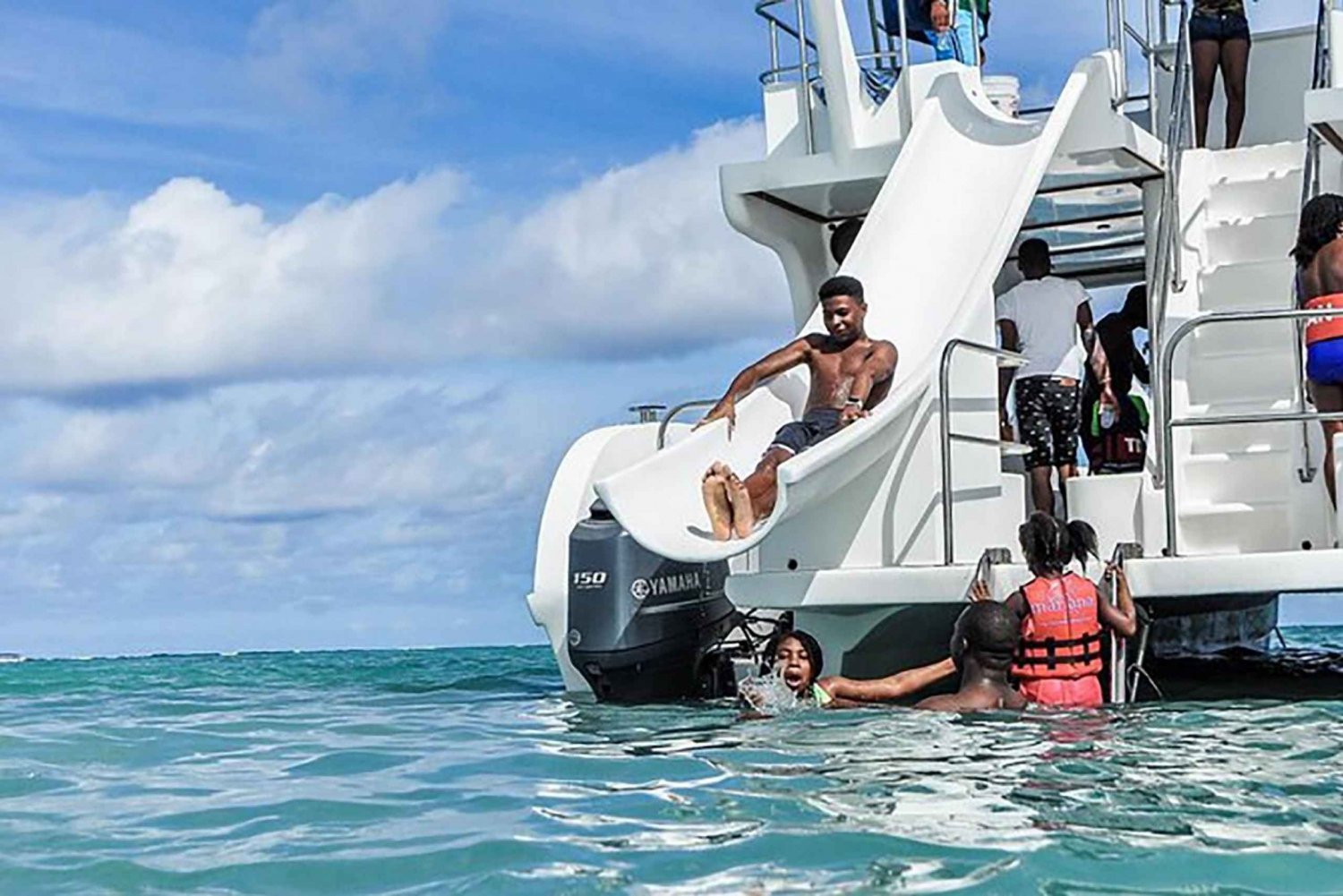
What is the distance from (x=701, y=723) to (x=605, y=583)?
4.47 ft

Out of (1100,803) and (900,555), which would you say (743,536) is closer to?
(900,555)

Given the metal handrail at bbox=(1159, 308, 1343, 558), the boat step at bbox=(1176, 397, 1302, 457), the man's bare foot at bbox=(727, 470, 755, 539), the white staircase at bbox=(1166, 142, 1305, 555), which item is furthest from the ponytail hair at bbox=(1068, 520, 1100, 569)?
the man's bare foot at bbox=(727, 470, 755, 539)

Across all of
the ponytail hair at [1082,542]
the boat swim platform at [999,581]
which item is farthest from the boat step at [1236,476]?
the ponytail hair at [1082,542]

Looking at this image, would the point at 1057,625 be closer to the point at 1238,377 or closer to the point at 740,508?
the point at 740,508

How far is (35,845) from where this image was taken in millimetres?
5359

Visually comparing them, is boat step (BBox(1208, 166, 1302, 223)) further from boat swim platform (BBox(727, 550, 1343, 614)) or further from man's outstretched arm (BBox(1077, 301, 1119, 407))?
boat swim platform (BBox(727, 550, 1343, 614))

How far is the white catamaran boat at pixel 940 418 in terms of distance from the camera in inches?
334

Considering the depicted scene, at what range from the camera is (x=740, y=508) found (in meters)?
8.23

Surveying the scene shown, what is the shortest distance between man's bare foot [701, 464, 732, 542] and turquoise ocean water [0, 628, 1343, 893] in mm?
867

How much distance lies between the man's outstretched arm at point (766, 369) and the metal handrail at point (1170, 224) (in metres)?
1.74

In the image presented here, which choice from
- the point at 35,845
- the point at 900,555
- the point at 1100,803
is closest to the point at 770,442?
the point at 900,555

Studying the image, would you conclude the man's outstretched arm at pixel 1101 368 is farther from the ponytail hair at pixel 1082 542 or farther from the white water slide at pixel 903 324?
the ponytail hair at pixel 1082 542

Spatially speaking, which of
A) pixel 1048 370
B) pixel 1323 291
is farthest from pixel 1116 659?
pixel 1048 370

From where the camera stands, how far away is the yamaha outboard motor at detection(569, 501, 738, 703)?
372 inches
